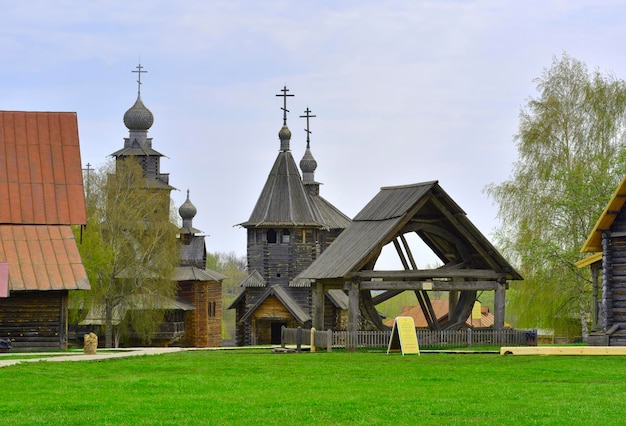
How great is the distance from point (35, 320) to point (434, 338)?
12.9m

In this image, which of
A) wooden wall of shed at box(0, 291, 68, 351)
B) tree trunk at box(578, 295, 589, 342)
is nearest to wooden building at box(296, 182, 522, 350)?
wooden wall of shed at box(0, 291, 68, 351)

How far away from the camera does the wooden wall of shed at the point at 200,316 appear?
73438mm

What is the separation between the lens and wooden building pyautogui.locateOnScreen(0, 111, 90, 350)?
1499 inches

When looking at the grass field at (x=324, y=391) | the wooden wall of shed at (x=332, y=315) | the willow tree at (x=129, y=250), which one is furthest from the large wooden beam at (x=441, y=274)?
the wooden wall of shed at (x=332, y=315)

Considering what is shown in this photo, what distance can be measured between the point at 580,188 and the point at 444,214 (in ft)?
45.6

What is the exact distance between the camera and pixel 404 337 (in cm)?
3084

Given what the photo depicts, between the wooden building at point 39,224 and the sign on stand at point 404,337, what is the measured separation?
10.4 m

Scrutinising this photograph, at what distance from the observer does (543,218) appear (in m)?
50.4

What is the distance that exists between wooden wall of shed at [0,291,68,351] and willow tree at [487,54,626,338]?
1914 cm

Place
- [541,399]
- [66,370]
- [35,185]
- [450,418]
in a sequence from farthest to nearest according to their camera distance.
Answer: [35,185], [66,370], [541,399], [450,418]

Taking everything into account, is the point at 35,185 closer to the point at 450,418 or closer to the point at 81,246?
the point at 81,246

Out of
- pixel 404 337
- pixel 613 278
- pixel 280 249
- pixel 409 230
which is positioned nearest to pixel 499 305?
pixel 409 230

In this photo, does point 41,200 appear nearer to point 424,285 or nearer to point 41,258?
point 41,258

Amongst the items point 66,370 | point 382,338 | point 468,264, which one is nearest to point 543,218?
point 468,264
